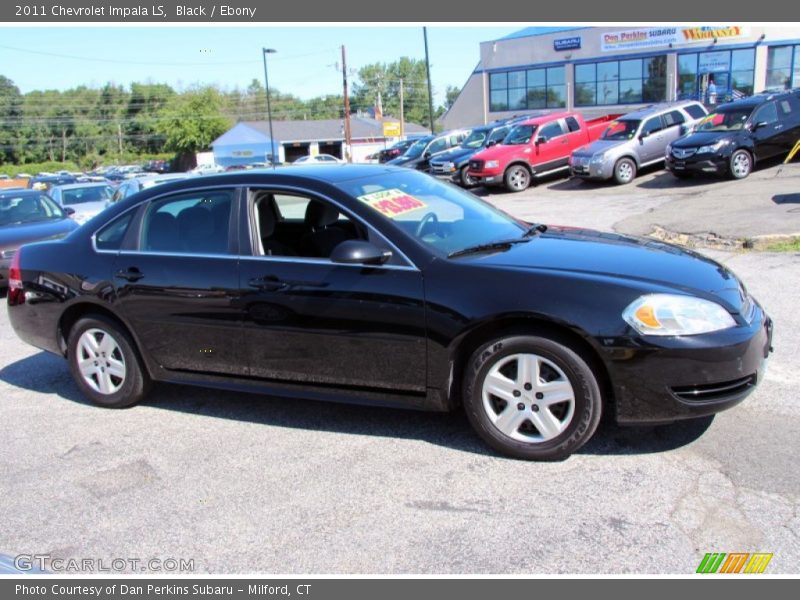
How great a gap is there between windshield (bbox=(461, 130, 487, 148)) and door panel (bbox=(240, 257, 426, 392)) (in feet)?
74.0

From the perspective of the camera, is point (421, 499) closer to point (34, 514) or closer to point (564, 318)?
point (564, 318)

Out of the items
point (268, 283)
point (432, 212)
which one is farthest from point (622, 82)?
point (268, 283)

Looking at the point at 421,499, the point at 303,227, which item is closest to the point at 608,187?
the point at 303,227

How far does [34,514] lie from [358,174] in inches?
109

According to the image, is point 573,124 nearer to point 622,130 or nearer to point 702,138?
point 622,130

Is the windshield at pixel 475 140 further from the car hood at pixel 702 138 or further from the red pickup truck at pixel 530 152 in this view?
the car hood at pixel 702 138

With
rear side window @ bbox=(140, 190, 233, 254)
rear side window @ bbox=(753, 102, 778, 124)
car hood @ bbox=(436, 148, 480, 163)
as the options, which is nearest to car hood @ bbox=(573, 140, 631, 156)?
rear side window @ bbox=(753, 102, 778, 124)

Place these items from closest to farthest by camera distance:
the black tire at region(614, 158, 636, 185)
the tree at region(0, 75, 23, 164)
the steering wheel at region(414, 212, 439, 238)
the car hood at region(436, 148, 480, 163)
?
the steering wheel at region(414, 212, 439, 238) → the black tire at region(614, 158, 636, 185) → the car hood at region(436, 148, 480, 163) → the tree at region(0, 75, 23, 164)

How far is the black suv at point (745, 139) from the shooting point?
17.2 m

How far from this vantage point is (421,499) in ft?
12.0

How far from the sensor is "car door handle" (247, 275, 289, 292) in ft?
14.5

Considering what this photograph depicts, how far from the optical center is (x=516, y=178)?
2148 cm

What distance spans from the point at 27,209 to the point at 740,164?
50.3 ft

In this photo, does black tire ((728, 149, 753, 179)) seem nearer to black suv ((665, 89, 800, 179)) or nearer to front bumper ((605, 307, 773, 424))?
black suv ((665, 89, 800, 179))
